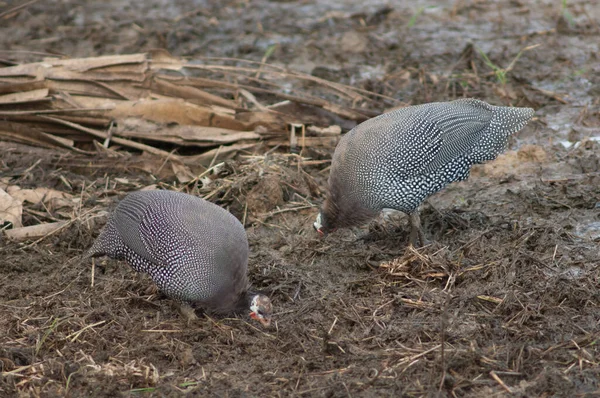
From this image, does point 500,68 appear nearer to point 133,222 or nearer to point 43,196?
point 43,196

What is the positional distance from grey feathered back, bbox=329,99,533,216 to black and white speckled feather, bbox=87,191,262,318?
2.76 feet

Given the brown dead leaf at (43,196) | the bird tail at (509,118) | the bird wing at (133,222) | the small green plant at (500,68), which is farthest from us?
the small green plant at (500,68)

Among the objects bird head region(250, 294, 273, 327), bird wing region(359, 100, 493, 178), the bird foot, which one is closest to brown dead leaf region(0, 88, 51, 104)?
the bird foot

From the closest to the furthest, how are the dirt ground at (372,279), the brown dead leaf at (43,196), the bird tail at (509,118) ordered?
the dirt ground at (372,279), the bird tail at (509,118), the brown dead leaf at (43,196)

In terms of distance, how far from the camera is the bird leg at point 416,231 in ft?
17.3

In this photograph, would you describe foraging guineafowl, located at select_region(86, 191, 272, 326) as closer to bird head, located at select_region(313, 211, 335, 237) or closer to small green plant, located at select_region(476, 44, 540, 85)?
bird head, located at select_region(313, 211, 335, 237)

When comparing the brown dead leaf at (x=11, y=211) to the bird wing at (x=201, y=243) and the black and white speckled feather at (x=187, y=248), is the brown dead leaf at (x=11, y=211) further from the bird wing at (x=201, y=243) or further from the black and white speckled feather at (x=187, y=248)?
the bird wing at (x=201, y=243)

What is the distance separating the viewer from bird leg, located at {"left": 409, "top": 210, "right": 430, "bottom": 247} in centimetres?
527

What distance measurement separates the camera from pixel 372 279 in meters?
4.95

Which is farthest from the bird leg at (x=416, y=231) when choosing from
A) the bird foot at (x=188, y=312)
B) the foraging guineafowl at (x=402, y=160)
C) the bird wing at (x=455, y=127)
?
the bird foot at (x=188, y=312)

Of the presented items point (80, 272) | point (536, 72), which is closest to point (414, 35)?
point (536, 72)

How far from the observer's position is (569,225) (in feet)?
17.6

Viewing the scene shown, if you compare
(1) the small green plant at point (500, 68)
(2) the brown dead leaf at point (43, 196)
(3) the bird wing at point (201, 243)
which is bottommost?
(2) the brown dead leaf at point (43, 196)

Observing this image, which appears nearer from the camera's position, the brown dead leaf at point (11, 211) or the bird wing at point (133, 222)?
the bird wing at point (133, 222)
